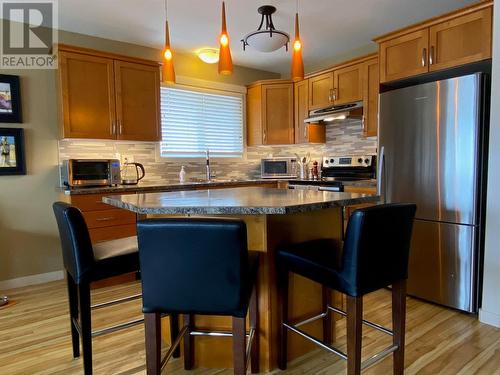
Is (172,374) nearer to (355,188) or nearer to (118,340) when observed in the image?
(118,340)

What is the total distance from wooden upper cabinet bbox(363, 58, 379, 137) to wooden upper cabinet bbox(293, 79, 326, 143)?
2.76 ft

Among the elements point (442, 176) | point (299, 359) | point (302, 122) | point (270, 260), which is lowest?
point (299, 359)

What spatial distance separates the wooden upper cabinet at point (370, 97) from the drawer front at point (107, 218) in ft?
8.44

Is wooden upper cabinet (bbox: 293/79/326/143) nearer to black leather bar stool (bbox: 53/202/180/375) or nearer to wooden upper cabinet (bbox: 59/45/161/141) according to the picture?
wooden upper cabinet (bbox: 59/45/161/141)

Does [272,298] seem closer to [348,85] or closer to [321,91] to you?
[348,85]

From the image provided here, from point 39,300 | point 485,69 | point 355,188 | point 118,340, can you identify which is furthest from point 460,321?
point 39,300

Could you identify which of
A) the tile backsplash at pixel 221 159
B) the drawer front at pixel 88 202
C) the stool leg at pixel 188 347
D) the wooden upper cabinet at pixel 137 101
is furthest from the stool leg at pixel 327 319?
the wooden upper cabinet at pixel 137 101

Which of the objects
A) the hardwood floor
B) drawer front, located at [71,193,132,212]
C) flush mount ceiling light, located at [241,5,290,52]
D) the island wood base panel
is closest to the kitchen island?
the island wood base panel

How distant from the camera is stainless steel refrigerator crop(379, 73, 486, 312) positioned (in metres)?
2.33

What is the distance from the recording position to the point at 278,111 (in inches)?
176

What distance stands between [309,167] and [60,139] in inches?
119

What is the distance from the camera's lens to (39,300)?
2.81m

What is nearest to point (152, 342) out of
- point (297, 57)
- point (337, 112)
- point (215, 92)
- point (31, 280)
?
point (297, 57)

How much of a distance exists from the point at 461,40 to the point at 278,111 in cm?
234
